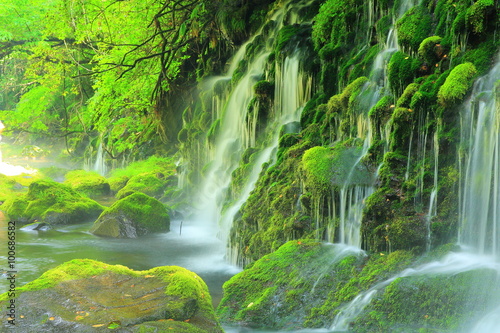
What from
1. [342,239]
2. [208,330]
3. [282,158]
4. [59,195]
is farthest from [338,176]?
[59,195]

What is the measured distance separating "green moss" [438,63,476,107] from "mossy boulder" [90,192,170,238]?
7.33m

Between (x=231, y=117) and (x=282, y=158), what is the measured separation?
421cm

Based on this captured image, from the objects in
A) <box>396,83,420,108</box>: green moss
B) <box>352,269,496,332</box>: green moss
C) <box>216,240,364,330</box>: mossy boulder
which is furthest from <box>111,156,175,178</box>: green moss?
<box>352,269,496,332</box>: green moss

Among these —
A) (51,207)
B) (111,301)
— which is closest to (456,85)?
(111,301)

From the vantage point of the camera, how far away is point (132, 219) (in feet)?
37.1

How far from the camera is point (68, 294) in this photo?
14.4 feet

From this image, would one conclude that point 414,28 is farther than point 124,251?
No

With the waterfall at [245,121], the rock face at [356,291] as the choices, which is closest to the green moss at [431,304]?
the rock face at [356,291]

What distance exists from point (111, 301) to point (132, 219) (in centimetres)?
718

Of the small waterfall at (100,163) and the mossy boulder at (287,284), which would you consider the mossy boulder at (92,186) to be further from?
the mossy boulder at (287,284)

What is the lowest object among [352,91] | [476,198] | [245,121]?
[476,198]

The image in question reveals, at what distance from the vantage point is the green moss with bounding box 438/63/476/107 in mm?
6117

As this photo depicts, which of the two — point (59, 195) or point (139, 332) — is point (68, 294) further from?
Answer: point (59, 195)

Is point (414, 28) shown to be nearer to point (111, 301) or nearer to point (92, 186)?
point (111, 301)
